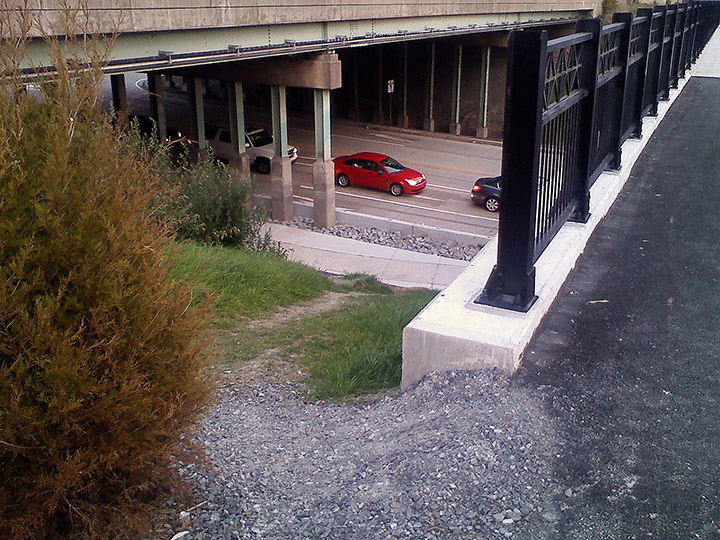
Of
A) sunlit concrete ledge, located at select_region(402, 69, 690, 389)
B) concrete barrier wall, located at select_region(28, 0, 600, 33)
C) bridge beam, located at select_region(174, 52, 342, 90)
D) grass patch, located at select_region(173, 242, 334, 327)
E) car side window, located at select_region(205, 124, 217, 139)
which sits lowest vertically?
car side window, located at select_region(205, 124, 217, 139)

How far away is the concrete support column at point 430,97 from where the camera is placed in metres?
42.6

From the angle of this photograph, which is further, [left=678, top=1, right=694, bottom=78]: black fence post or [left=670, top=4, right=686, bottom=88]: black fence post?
[left=678, top=1, right=694, bottom=78]: black fence post

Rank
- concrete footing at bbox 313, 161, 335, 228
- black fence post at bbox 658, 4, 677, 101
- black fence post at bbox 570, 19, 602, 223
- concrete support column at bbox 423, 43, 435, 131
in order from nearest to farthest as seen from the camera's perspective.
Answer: black fence post at bbox 570, 19, 602, 223 → black fence post at bbox 658, 4, 677, 101 → concrete footing at bbox 313, 161, 335, 228 → concrete support column at bbox 423, 43, 435, 131

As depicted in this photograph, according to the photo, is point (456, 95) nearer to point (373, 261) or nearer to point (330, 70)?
point (330, 70)

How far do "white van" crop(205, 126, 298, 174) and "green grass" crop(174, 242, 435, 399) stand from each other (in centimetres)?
1934

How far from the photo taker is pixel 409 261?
21.0m

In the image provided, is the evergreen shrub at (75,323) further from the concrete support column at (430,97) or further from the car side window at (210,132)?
the concrete support column at (430,97)

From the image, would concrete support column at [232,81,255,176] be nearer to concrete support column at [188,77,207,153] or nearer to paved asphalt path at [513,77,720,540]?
concrete support column at [188,77,207,153]

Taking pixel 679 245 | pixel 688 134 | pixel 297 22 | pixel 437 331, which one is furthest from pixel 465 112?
pixel 437 331

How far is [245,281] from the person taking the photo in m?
9.95

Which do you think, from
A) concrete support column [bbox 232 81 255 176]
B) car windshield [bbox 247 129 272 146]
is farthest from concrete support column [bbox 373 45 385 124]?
concrete support column [bbox 232 81 255 176]

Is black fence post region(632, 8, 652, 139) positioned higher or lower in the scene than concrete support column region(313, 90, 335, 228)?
higher

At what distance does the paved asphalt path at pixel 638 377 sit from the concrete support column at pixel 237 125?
20.2 metres

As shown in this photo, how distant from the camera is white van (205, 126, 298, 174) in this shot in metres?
30.6
